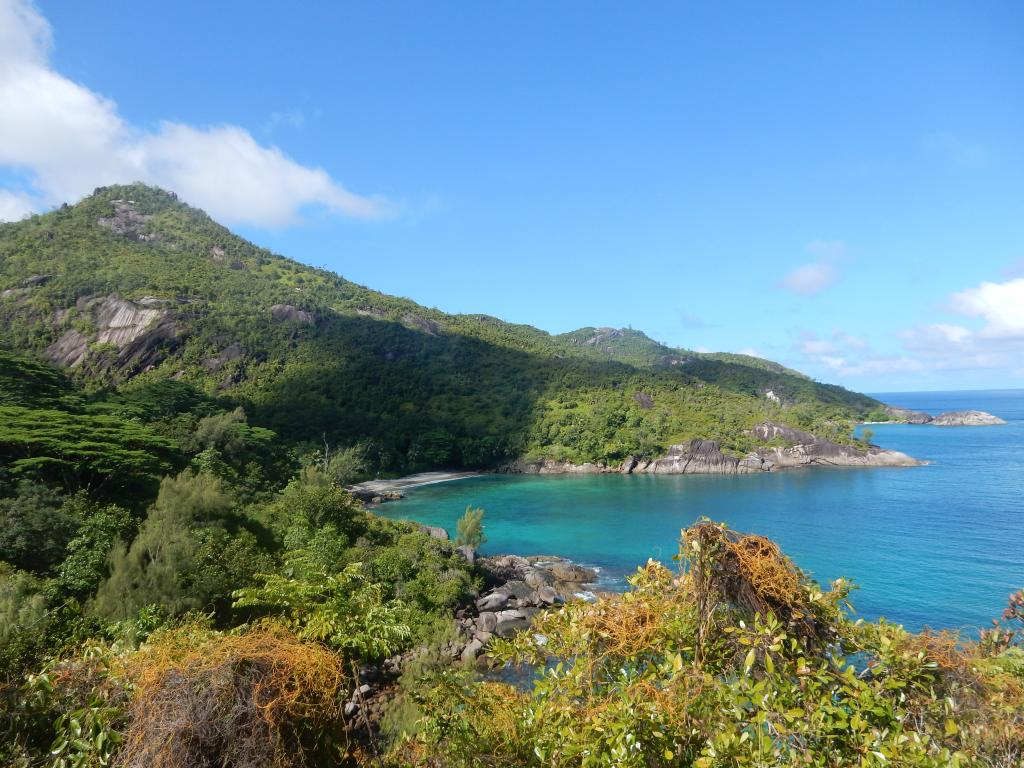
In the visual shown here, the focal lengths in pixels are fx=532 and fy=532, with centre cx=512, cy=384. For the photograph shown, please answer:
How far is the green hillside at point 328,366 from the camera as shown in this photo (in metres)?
70.3

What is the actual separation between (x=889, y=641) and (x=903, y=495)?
5629 cm

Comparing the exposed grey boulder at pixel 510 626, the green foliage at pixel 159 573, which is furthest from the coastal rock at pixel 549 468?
the green foliage at pixel 159 573

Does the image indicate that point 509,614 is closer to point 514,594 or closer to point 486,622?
point 486,622

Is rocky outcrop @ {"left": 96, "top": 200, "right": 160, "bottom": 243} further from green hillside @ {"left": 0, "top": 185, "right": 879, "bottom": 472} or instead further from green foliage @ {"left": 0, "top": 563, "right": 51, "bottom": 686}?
green foliage @ {"left": 0, "top": 563, "right": 51, "bottom": 686}

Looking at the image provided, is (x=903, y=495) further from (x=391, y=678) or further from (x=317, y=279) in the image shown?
(x=317, y=279)

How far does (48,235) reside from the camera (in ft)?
313

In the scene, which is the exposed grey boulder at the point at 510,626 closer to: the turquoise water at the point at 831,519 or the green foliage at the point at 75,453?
the turquoise water at the point at 831,519

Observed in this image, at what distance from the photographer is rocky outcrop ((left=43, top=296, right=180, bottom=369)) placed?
70.7m

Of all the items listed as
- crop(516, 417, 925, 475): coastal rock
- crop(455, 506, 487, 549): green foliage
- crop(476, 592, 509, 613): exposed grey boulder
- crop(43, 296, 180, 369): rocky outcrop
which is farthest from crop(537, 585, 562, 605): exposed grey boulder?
crop(43, 296, 180, 369): rocky outcrop

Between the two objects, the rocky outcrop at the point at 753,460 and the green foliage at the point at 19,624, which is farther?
the rocky outcrop at the point at 753,460

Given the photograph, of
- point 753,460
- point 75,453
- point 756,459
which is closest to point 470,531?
point 75,453

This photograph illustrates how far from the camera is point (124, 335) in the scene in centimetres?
7269

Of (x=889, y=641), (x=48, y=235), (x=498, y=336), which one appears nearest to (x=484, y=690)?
(x=889, y=641)

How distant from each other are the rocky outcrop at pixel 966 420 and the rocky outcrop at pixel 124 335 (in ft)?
515
